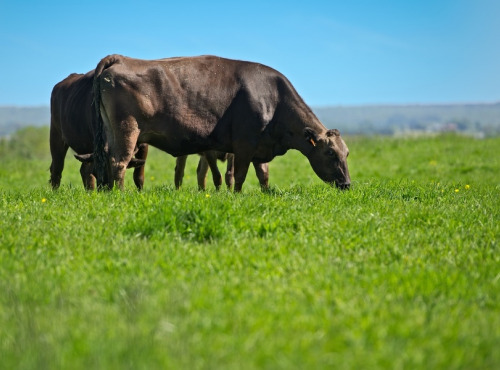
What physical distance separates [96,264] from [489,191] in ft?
24.3

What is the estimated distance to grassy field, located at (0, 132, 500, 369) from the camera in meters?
3.69

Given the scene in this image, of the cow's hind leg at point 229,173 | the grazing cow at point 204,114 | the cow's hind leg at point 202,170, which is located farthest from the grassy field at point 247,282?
the cow's hind leg at point 202,170

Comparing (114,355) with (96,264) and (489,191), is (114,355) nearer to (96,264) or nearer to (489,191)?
(96,264)

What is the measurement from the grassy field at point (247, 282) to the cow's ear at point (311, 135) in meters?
2.34

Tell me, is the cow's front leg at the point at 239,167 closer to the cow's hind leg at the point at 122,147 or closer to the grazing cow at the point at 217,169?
the grazing cow at the point at 217,169

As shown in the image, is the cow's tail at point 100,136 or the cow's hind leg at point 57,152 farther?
the cow's hind leg at point 57,152

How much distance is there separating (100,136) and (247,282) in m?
5.63

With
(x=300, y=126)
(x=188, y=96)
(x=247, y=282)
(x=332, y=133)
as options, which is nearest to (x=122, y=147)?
(x=188, y=96)

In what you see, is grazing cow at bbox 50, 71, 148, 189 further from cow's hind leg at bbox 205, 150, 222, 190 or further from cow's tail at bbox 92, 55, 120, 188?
cow's hind leg at bbox 205, 150, 222, 190

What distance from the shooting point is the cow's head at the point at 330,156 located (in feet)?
36.6

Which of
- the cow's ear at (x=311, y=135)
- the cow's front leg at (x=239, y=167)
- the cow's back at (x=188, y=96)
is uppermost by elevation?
the cow's back at (x=188, y=96)

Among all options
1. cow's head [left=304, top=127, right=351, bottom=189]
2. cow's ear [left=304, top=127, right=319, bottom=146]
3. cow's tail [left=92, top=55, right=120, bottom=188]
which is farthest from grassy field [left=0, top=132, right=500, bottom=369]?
cow's ear [left=304, top=127, right=319, bottom=146]

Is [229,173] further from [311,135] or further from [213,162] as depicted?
[311,135]

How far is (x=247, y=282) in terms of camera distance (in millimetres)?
4969
